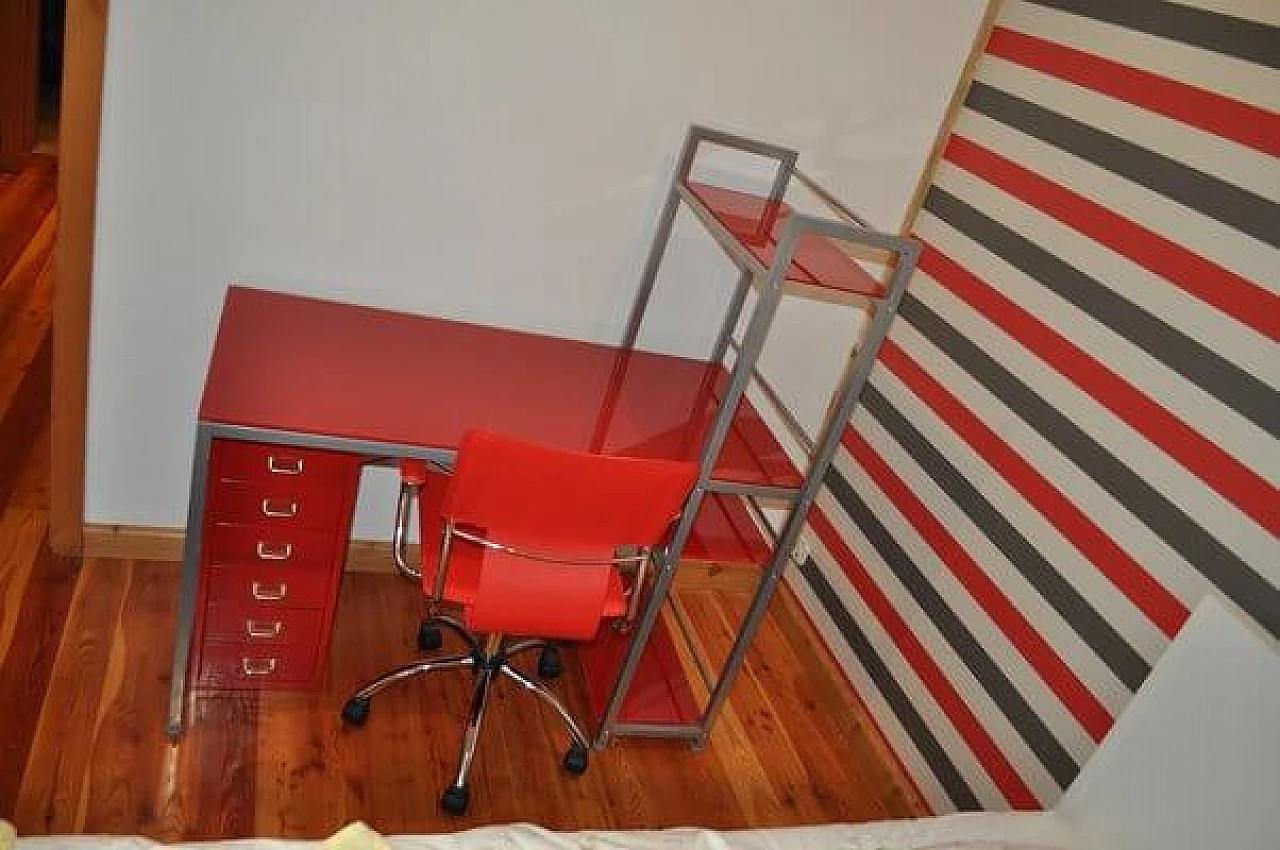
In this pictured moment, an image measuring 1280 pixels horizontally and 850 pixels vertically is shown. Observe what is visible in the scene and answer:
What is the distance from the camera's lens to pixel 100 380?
7.87 feet

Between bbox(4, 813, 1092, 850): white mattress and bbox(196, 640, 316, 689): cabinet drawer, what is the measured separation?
2.91 feet

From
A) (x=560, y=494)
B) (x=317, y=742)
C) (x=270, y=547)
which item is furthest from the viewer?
(x=317, y=742)

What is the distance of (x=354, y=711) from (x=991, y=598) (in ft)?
4.88

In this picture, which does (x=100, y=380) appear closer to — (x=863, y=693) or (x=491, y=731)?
(x=491, y=731)

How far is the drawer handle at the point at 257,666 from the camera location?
2268 mm

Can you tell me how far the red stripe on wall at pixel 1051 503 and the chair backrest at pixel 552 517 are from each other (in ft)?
2.83

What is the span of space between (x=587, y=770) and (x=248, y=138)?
1.63m

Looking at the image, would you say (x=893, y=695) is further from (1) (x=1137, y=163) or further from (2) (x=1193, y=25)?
(2) (x=1193, y=25)

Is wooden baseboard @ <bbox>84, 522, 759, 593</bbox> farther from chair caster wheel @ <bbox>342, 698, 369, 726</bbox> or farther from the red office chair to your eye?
the red office chair

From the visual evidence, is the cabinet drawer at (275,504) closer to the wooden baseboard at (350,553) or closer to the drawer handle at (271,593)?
the drawer handle at (271,593)

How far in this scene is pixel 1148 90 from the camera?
6.81 ft

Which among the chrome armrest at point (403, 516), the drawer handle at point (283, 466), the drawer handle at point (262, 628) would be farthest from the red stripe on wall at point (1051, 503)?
the drawer handle at point (262, 628)

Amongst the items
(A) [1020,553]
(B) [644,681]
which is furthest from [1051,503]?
(B) [644,681]

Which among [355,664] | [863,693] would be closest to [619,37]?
[355,664]
